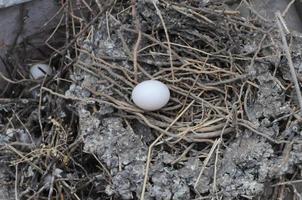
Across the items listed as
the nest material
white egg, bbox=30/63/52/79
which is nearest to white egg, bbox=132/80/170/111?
the nest material

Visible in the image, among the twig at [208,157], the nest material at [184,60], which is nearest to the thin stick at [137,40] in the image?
the nest material at [184,60]

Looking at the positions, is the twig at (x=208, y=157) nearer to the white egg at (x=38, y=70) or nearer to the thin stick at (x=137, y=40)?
the thin stick at (x=137, y=40)

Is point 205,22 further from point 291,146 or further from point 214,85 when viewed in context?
point 291,146

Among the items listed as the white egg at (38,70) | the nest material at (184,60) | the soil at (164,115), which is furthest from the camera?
the white egg at (38,70)

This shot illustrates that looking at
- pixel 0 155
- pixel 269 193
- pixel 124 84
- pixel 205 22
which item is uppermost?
pixel 205 22

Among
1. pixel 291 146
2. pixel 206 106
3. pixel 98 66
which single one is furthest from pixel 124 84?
pixel 291 146

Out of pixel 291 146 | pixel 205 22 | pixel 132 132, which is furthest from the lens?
pixel 205 22
